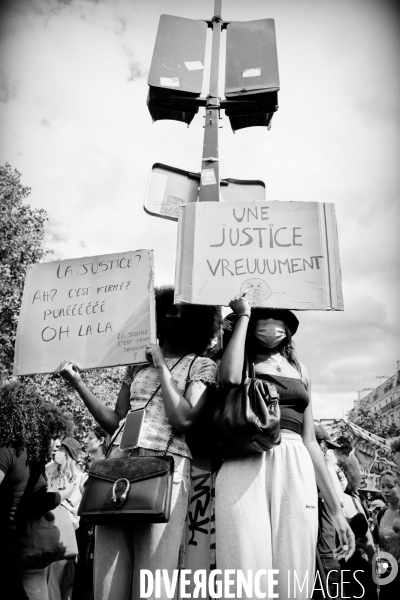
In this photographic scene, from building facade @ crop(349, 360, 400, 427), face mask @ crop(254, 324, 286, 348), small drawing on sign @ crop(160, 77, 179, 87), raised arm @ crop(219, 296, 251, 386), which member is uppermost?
building facade @ crop(349, 360, 400, 427)

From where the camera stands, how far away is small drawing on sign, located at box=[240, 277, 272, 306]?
2619 mm

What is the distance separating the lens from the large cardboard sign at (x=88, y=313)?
2660 millimetres

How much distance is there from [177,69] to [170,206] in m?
1.38

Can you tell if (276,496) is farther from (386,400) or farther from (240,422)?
(386,400)

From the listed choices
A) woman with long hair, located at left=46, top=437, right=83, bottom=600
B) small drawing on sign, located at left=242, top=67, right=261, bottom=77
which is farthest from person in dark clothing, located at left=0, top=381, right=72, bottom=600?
small drawing on sign, located at left=242, top=67, right=261, bottom=77

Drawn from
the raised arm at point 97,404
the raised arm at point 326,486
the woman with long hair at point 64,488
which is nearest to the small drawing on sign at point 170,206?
the raised arm at point 97,404

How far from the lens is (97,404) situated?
2.70 metres

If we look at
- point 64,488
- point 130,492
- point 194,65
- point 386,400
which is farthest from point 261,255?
point 386,400

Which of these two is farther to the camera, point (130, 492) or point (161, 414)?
point (161, 414)

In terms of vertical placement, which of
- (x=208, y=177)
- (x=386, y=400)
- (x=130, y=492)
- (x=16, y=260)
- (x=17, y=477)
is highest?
(x=386, y=400)

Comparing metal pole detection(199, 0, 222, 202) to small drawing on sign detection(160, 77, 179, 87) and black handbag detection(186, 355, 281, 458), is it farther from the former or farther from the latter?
black handbag detection(186, 355, 281, 458)

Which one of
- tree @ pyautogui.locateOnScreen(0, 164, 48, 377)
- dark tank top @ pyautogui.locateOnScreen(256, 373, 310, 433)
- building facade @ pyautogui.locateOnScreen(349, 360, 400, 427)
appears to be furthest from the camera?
building facade @ pyautogui.locateOnScreen(349, 360, 400, 427)

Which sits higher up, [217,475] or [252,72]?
[252,72]

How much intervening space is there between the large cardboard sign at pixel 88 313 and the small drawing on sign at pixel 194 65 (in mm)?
2391
